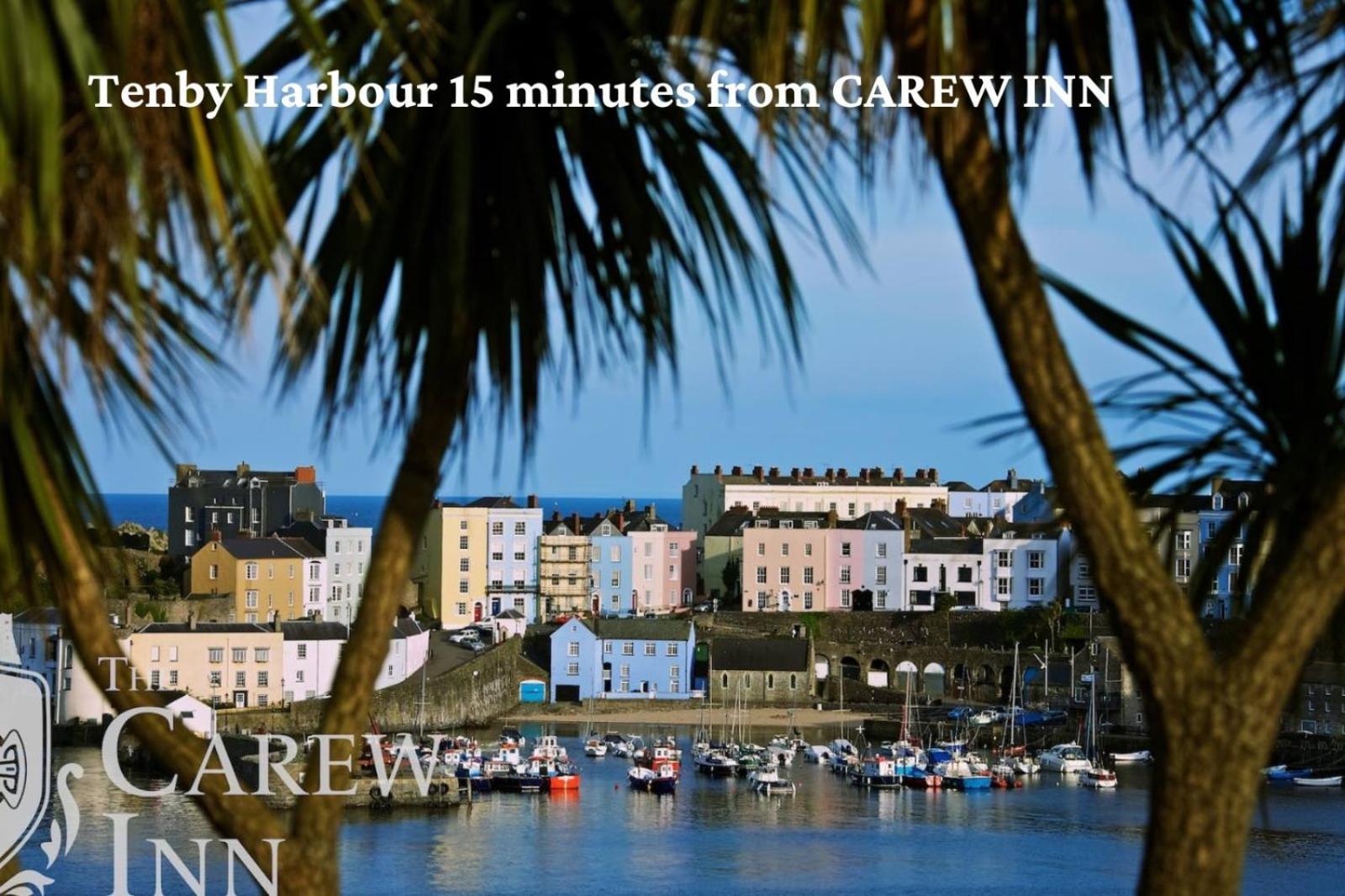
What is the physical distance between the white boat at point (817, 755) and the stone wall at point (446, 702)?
26.5 feet

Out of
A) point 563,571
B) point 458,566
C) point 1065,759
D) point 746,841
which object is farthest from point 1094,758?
point 458,566

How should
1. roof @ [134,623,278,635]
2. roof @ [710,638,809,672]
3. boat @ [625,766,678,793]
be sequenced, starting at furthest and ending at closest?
roof @ [710,638,809,672] → roof @ [134,623,278,635] → boat @ [625,766,678,793]

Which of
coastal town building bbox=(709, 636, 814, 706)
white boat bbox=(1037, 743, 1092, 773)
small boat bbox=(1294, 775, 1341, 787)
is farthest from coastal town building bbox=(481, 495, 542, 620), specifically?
small boat bbox=(1294, 775, 1341, 787)

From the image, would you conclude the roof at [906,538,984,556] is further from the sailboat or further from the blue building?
the blue building

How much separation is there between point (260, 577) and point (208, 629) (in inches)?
239

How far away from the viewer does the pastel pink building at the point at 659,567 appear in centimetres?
5234

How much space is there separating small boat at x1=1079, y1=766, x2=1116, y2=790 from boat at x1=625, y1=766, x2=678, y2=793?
8.81 meters

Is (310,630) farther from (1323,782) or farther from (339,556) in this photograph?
(1323,782)

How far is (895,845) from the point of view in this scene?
30500 millimetres

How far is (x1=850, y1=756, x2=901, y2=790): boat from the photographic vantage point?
3762 cm

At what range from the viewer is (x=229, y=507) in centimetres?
5216

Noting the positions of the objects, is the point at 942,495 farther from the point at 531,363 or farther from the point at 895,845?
the point at 531,363

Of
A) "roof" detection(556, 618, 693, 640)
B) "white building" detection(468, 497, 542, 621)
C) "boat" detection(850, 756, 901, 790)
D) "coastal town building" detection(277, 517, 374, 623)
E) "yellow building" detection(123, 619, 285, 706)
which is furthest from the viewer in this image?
"white building" detection(468, 497, 542, 621)

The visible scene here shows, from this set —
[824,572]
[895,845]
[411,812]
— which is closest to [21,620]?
[895,845]
